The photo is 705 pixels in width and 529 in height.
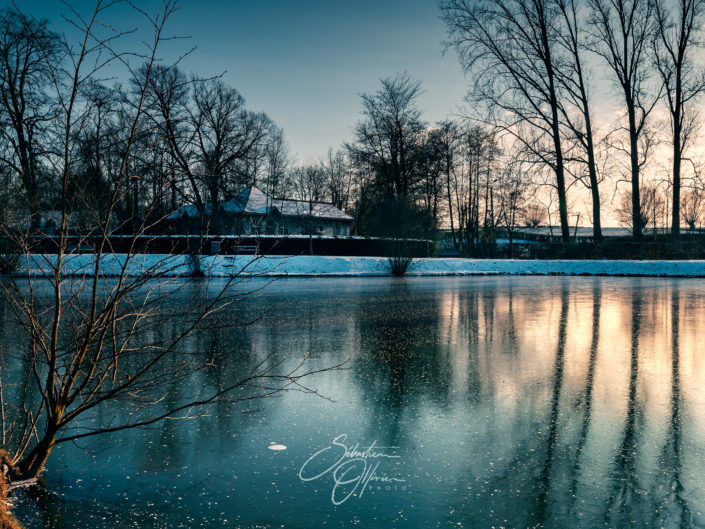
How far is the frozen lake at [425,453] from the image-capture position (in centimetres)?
306

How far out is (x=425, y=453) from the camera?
3.90 metres

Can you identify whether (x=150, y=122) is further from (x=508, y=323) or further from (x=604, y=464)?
(x=508, y=323)

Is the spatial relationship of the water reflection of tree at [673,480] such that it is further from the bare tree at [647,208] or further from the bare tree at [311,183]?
the bare tree at [647,208]

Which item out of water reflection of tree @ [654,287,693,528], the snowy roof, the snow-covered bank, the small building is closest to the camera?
water reflection of tree @ [654,287,693,528]

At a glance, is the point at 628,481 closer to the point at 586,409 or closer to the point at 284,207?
the point at 586,409

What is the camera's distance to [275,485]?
11.1 feet

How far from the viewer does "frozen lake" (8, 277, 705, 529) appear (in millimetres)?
3057

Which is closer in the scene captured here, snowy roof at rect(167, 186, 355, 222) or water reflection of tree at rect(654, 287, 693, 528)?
water reflection of tree at rect(654, 287, 693, 528)

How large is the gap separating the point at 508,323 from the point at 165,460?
27.2ft

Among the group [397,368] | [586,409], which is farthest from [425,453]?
[397,368]

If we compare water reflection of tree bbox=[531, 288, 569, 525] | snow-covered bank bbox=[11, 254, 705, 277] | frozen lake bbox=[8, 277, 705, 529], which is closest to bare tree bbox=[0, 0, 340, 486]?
frozen lake bbox=[8, 277, 705, 529]

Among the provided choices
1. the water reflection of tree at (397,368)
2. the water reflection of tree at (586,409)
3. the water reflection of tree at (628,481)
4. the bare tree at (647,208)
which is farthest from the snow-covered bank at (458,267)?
the bare tree at (647,208)

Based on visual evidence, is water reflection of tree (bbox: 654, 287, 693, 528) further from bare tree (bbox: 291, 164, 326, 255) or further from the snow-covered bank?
bare tree (bbox: 291, 164, 326, 255)

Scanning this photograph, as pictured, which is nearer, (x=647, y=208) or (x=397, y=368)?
(x=397, y=368)
